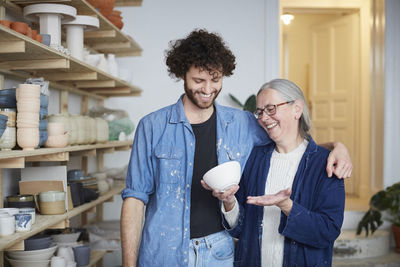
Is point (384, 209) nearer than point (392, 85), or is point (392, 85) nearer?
point (384, 209)

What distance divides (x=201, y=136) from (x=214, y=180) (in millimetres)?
314

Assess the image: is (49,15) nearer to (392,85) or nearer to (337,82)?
(392,85)

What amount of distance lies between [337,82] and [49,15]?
4.14m

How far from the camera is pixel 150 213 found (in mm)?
1680

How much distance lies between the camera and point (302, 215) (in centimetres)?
152

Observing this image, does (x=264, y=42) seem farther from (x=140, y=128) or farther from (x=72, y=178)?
(x=140, y=128)

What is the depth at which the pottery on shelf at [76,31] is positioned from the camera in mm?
2449

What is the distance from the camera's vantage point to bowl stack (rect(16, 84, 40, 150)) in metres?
1.83

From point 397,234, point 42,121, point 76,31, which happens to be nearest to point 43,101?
point 42,121

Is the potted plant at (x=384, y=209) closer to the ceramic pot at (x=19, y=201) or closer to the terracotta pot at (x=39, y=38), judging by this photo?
the ceramic pot at (x=19, y=201)

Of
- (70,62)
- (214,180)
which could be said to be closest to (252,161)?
(214,180)

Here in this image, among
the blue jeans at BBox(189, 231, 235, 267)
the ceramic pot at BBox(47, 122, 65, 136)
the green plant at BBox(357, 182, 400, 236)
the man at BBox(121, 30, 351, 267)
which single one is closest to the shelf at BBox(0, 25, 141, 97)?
the ceramic pot at BBox(47, 122, 65, 136)

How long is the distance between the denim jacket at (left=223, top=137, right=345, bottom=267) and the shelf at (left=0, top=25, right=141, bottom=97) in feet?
3.32

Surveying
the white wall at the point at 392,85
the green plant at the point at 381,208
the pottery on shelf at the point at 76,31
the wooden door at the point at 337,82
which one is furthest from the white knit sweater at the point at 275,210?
the wooden door at the point at 337,82
